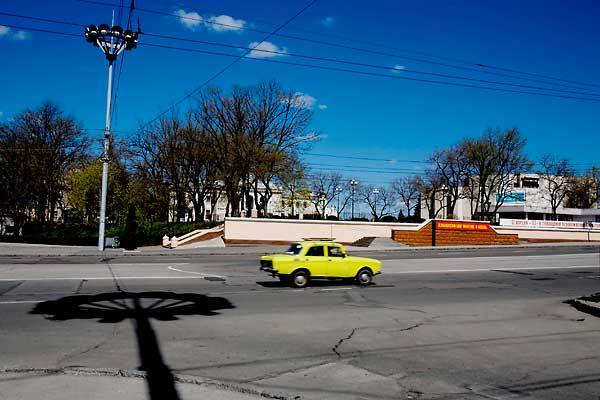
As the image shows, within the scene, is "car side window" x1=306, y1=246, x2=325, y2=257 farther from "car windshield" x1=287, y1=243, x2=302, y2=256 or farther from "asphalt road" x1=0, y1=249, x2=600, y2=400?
"asphalt road" x1=0, y1=249, x2=600, y2=400

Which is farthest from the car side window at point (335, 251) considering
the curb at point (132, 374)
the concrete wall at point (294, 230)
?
the concrete wall at point (294, 230)

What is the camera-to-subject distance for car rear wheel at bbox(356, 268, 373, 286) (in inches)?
714

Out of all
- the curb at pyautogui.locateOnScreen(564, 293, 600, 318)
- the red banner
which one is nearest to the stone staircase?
the red banner

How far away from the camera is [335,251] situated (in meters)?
18.0

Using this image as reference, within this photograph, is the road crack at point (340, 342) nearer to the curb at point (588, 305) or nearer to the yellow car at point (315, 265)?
the curb at point (588, 305)

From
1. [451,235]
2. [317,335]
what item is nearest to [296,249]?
[317,335]

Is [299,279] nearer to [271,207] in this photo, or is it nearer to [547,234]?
[547,234]

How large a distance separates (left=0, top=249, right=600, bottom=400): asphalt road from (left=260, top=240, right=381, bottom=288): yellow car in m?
0.45

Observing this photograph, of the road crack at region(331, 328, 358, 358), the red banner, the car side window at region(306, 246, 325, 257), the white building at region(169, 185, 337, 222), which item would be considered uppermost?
the white building at region(169, 185, 337, 222)

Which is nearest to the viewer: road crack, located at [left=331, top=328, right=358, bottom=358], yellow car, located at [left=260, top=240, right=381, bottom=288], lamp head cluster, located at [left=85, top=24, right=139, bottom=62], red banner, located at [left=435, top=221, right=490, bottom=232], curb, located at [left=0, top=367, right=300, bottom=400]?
curb, located at [left=0, top=367, right=300, bottom=400]

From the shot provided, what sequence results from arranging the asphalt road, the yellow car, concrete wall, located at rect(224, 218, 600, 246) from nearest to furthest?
the asphalt road < the yellow car < concrete wall, located at rect(224, 218, 600, 246)

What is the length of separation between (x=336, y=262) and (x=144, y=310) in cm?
760

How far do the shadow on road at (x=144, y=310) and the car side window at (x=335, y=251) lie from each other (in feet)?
16.1

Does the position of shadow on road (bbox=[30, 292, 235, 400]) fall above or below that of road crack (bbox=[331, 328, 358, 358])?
above
